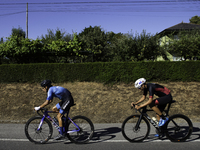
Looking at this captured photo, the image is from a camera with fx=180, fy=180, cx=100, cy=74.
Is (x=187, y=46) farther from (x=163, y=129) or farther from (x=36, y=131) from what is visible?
(x=36, y=131)

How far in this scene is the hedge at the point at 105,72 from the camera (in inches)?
480

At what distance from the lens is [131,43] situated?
18312 millimetres

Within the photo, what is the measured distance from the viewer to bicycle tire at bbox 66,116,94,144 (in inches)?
189

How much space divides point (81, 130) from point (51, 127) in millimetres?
813

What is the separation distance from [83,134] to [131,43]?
1472 cm

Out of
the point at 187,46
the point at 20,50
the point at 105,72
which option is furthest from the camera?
the point at 187,46

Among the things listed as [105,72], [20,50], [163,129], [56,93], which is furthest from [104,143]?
[20,50]

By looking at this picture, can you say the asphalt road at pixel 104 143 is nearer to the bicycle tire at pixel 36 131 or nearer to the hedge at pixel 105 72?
the bicycle tire at pixel 36 131

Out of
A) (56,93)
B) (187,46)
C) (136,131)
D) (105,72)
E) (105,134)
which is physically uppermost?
(187,46)

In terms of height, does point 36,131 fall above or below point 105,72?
below

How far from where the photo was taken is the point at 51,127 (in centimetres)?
486

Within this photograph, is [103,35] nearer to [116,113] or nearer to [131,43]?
[131,43]

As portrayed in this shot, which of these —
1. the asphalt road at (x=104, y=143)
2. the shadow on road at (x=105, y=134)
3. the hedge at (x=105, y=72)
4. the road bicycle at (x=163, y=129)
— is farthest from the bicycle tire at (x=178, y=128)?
the hedge at (x=105, y=72)

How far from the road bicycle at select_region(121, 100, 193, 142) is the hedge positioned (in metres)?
7.35
